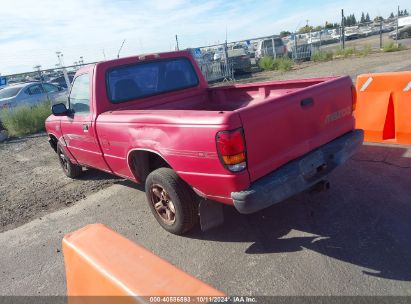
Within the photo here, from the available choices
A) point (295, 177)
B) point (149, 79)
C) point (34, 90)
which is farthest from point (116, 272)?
point (34, 90)

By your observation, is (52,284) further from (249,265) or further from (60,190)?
(60,190)

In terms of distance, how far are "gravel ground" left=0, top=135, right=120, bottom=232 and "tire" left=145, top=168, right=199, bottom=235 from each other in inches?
85.2

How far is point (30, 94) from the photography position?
14.2m

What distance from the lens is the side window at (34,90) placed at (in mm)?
14220

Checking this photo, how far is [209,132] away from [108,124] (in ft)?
5.76

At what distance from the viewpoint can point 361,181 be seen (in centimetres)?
466

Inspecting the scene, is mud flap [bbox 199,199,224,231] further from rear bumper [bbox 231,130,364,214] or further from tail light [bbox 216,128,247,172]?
tail light [bbox 216,128,247,172]

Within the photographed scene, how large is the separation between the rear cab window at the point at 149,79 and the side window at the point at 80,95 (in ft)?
1.25

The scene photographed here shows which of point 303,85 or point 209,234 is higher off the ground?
point 303,85

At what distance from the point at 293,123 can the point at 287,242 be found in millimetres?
1182

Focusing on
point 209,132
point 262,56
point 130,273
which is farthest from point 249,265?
point 262,56

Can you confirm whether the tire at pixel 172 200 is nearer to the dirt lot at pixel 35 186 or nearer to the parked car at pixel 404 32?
the dirt lot at pixel 35 186

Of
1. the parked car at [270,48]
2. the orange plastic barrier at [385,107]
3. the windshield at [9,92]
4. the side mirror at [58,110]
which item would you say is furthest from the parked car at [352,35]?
the side mirror at [58,110]

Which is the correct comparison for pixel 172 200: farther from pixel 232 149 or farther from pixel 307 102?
pixel 307 102
